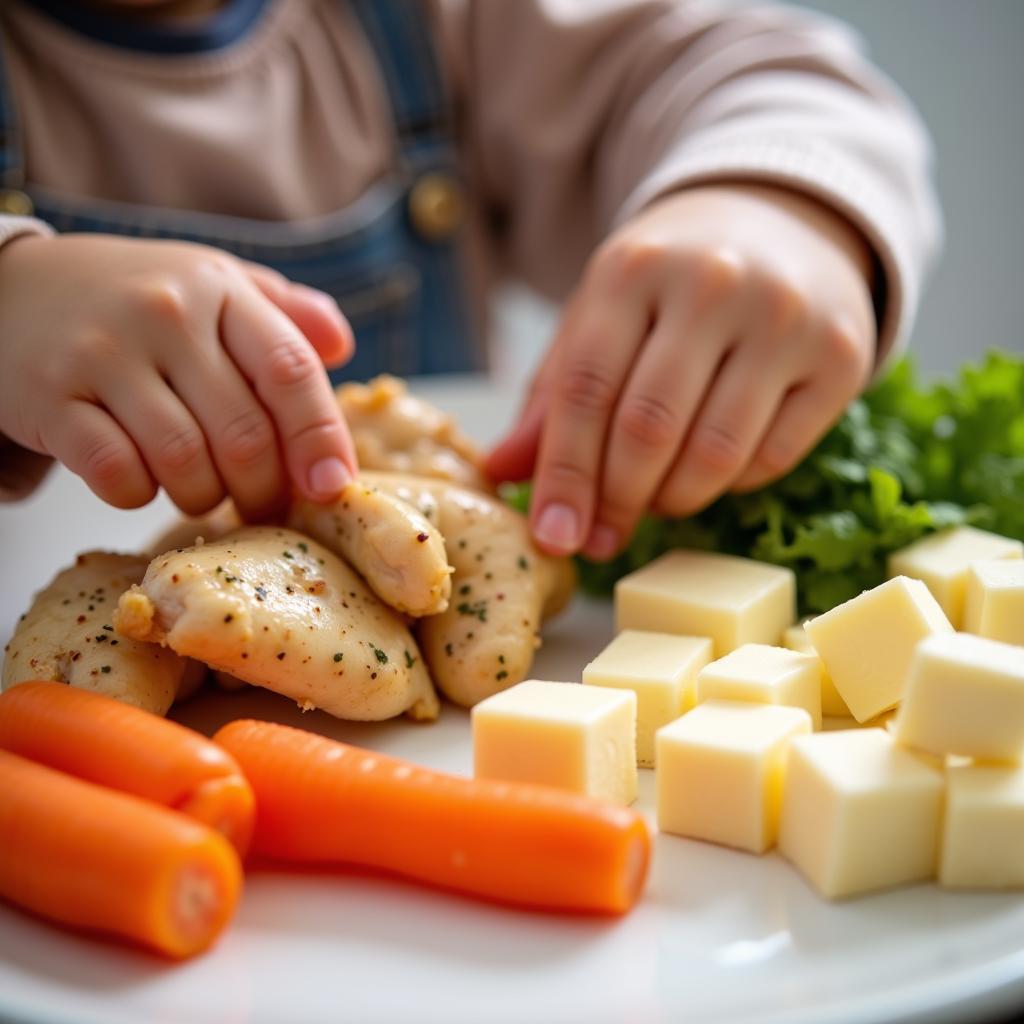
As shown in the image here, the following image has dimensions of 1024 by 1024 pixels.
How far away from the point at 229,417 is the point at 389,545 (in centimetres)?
25

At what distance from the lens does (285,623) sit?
1.27 m

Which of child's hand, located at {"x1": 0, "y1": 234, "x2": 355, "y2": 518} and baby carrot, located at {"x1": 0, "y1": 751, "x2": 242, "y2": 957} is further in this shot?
child's hand, located at {"x1": 0, "y1": 234, "x2": 355, "y2": 518}

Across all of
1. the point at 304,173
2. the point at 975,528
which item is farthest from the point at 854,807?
the point at 304,173

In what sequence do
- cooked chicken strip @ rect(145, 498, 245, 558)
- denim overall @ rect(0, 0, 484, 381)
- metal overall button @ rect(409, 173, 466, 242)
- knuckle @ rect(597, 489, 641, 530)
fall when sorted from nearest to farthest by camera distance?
cooked chicken strip @ rect(145, 498, 245, 558) → knuckle @ rect(597, 489, 641, 530) → denim overall @ rect(0, 0, 484, 381) → metal overall button @ rect(409, 173, 466, 242)

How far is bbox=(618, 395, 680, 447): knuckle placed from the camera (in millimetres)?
1599

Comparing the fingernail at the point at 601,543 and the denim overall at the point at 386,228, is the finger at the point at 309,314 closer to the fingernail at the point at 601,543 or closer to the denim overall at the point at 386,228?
the fingernail at the point at 601,543

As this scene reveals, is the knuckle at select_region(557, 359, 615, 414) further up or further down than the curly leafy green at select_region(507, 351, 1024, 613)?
further up

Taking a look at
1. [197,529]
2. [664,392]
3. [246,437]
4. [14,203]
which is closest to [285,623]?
[246,437]

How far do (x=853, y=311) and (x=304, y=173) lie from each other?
4.52 ft

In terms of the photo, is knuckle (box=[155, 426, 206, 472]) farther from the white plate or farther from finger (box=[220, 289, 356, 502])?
the white plate

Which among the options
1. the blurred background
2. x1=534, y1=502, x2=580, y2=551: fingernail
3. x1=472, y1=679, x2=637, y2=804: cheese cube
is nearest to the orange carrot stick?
x1=472, y1=679, x2=637, y2=804: cheese cube

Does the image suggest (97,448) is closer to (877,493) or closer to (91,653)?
(91,653)

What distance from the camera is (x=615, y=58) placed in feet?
8.79

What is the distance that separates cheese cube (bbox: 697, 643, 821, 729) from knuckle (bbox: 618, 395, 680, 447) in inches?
13.8
